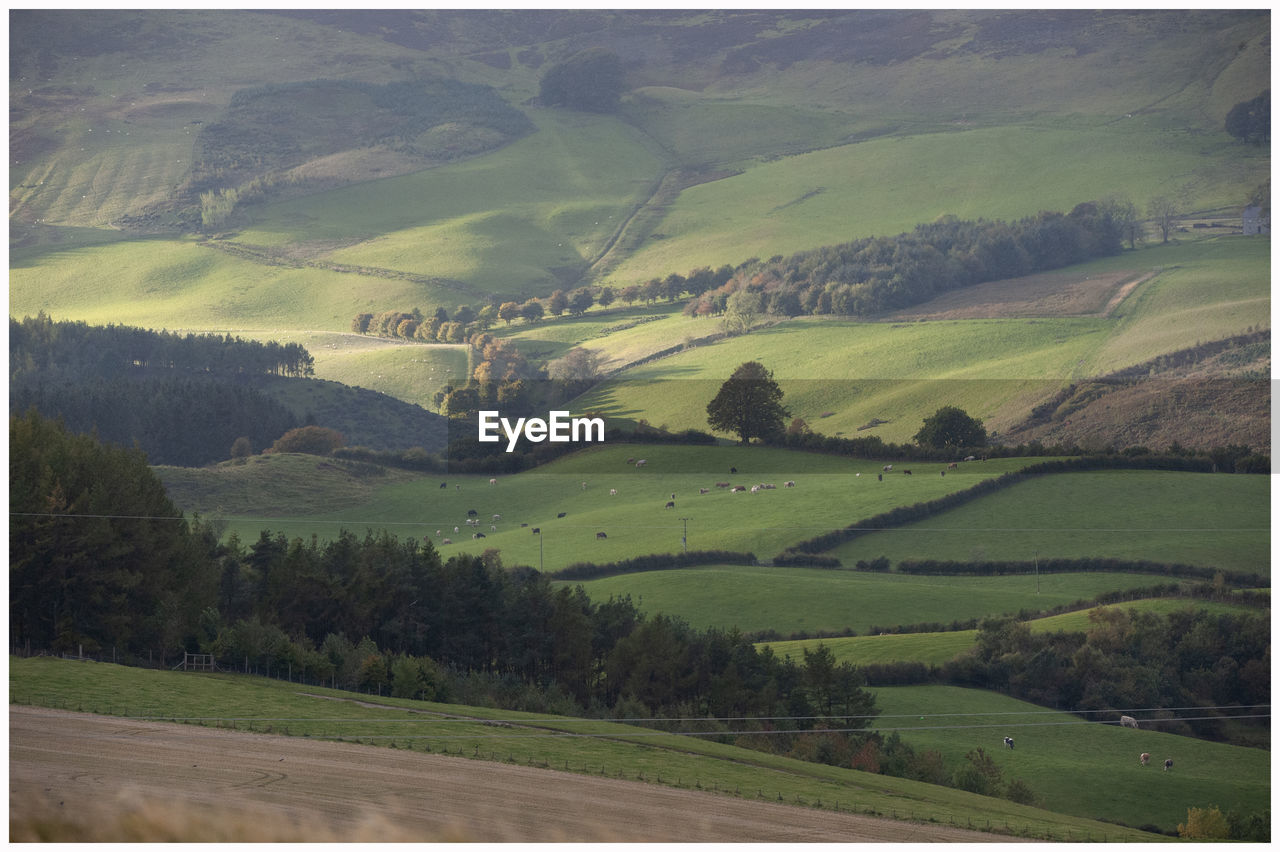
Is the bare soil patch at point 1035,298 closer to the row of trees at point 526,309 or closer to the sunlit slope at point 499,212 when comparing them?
the row of trees at point 526,309

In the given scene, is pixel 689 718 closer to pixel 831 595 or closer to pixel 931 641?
pixel 931 641

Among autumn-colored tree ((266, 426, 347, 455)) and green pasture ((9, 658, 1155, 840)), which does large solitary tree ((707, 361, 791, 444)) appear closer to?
autumn-colored tree ((266, 426, 347, 455))

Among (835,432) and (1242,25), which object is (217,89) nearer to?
(835,432)

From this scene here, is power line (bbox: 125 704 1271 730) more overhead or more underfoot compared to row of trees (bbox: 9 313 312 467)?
more underfoot

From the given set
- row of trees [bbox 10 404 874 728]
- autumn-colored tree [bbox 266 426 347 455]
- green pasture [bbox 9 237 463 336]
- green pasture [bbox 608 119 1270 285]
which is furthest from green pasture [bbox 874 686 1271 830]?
green pasture [bbox 9 237 463 336]

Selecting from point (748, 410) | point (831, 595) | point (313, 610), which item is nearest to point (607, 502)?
point (748, 410)

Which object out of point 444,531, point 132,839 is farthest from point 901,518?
point 132,839
